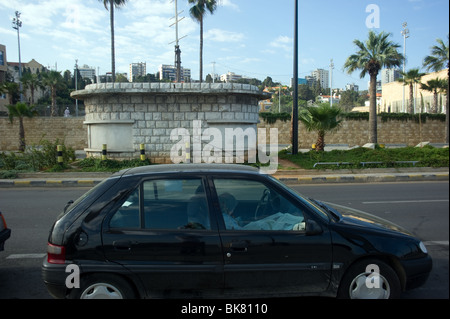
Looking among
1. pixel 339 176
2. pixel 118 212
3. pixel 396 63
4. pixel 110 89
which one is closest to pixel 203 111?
pixel 110 89

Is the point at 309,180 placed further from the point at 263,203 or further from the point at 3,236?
the point at 3,236


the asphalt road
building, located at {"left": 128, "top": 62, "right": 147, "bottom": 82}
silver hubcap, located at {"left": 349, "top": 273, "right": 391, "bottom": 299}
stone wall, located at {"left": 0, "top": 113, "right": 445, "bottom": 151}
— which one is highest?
building, located at {"left": 128, "top": 62, "right": 147, "bottom": 82}

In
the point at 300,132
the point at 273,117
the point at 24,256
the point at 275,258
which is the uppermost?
the point at 273,117

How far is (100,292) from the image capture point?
3.14 metres

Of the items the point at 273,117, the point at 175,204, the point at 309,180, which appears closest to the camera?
the point at 175,204

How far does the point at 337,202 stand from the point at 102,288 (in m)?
6.96

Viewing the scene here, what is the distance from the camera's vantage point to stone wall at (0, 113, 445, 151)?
1056 inches

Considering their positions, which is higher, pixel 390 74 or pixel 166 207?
pixel 390 74

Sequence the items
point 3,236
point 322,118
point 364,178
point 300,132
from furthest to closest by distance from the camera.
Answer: point 300,132
point 322,118
point 364,178
point 3,236

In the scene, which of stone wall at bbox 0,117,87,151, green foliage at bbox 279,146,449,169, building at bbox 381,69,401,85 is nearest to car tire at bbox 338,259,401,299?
green foliage at bbox 279,146,449,169

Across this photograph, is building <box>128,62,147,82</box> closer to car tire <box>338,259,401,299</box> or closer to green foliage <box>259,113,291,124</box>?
green foliage <box>259,113,291,124</box>

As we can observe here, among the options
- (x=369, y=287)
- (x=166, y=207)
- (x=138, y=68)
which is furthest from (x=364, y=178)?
(x=138, y=68)

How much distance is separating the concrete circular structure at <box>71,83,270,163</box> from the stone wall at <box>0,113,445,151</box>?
1071cm

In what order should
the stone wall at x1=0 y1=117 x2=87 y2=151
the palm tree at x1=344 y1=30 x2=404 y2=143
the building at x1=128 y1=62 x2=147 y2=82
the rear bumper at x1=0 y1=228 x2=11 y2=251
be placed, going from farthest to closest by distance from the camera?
1. the building at x1=128 y1=62 x2=147 y2=82
2. the stone wall at x1=0 y1=117 x2=87 y2=151
3. the palm tree at x1=344 y1=30 x2=404 y2=143
4. the rear bumper at x1=0 y1=228 x2=11 y2=251
